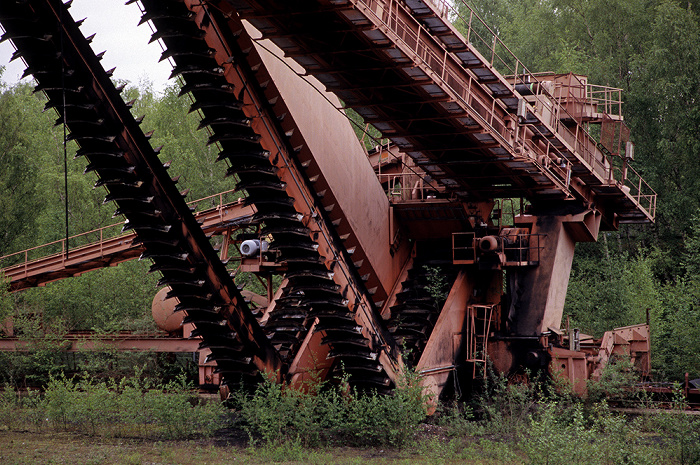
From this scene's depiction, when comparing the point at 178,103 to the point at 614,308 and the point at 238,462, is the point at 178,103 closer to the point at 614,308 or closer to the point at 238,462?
the point at 614,308

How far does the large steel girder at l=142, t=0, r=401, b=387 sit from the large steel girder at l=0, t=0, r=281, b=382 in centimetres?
96

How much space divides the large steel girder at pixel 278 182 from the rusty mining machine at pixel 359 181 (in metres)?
0.03

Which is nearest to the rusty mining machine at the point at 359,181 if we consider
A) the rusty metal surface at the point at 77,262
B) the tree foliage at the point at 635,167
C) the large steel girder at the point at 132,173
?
the large steel girder at the point at 132,173

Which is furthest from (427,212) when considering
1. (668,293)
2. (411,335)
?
(668,293)

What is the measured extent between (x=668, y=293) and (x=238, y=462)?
17.8 metres

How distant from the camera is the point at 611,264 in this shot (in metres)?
27.0

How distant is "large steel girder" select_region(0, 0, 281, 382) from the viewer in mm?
9992

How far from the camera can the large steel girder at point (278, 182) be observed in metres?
11.0

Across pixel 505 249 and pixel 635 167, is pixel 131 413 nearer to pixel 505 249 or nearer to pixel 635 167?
pixel 505 249

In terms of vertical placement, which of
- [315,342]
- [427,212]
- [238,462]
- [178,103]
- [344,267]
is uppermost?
[178,103]

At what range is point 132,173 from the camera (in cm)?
1108

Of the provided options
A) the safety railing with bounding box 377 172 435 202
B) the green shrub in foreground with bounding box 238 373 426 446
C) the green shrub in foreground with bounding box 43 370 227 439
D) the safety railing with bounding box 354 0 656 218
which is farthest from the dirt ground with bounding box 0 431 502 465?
the safety railing with bounding box 377 172 435 202

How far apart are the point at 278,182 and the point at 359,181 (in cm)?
353

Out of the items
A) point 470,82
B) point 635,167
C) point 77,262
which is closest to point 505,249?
point 470,82
